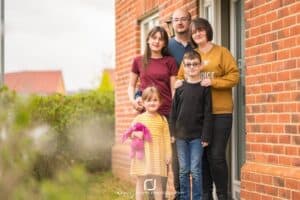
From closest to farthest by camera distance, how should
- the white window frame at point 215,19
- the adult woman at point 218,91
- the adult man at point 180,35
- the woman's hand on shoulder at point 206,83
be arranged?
the woman's hand on shoulder at point 206,83
the adult woman at point 218,91
the adult man at point 180,35
the white window frame at point 215,19

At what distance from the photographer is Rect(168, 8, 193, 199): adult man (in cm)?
723

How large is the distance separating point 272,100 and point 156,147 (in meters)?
1.23

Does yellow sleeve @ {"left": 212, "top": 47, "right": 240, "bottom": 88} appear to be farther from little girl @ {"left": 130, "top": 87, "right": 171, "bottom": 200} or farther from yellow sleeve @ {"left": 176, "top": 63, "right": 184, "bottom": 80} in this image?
little girl @ {"left": 130, "top": 87, "right": 171, "bottom": 200}

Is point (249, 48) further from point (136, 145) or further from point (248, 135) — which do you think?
point (136, 145)

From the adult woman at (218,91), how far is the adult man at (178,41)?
35cm

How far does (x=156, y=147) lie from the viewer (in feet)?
23.1

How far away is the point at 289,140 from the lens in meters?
6.14

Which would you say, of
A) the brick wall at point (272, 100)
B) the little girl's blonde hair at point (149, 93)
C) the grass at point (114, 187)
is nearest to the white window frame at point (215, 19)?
the brick wall at point (272, 100)

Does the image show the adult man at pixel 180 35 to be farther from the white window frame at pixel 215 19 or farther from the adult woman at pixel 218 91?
the white window frame at pixel 215 19

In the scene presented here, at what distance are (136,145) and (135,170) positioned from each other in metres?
0.27

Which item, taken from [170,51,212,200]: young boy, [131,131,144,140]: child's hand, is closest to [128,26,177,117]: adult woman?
[131,131,144,140]: child's hand

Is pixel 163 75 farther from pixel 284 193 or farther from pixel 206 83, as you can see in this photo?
pixel 284 193

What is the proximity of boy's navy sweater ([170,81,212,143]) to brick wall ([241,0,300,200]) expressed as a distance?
458 millimetres

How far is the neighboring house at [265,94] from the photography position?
6059 millimetres
